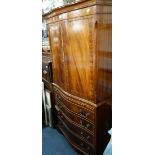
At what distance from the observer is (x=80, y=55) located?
4.97 ft

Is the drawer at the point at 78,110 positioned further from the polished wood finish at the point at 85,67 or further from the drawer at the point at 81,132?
the drawer at the point at 81,132

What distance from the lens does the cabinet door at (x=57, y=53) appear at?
5.96 ft

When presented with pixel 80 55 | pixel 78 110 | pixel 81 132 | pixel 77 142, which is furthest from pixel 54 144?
pixel 80 55

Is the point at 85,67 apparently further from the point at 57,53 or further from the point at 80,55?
the point at 57,53

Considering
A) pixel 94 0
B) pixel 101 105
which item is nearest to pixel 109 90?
pixel 101 105

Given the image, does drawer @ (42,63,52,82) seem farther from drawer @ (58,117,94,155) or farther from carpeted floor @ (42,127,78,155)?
carpeted floor @ (42,127,78,155)

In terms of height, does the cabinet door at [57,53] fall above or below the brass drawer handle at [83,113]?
above

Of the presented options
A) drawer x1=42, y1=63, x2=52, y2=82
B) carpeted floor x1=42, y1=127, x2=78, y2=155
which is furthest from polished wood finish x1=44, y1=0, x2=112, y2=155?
drawer x1=42, y1=63, x2=52, y2=82

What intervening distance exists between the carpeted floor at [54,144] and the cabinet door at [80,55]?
809 millimetres

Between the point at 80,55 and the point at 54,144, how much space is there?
4.40 feet

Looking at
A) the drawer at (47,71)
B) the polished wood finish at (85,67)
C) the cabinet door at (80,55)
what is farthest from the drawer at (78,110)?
the drawer at (47,71)

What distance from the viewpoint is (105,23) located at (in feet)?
4.44
